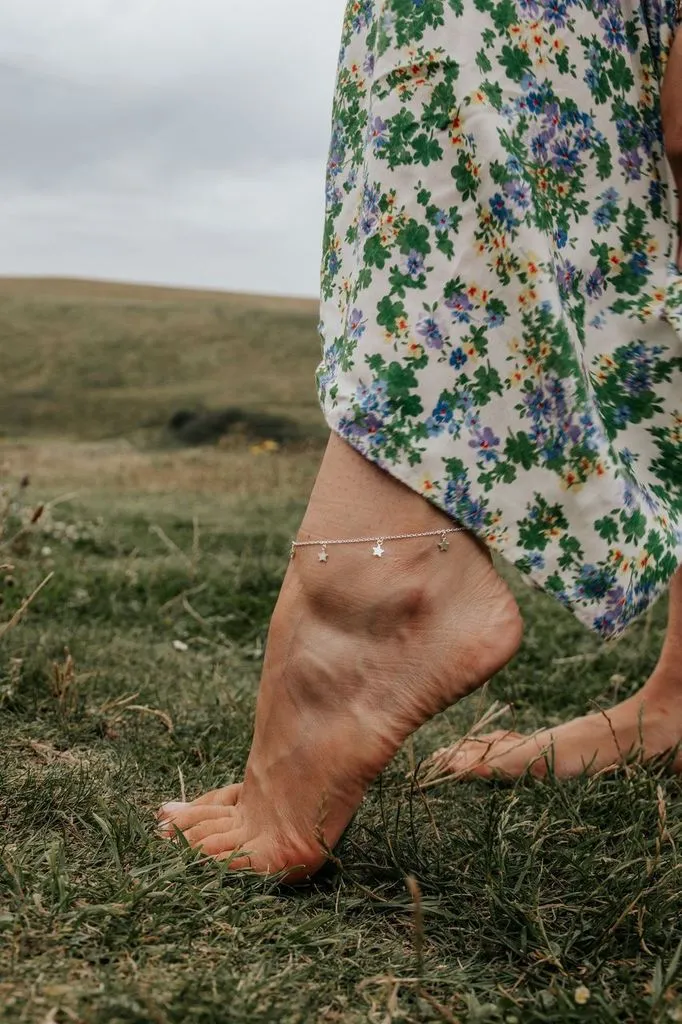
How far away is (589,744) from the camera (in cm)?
202

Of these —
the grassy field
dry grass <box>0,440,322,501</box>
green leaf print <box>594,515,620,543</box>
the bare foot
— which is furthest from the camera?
dry grass <box>0,440,322,501</box>

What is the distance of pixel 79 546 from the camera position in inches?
172

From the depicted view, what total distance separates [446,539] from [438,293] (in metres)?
0.37

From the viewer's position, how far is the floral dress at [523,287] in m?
1.49

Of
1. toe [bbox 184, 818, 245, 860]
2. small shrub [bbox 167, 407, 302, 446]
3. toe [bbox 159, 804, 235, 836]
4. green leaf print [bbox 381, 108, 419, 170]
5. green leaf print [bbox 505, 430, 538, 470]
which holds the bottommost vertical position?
small shrub [bbox 167, 407, 302, 446]

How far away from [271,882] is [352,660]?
1.08 ft

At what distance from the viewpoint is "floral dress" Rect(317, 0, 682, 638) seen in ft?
4.87

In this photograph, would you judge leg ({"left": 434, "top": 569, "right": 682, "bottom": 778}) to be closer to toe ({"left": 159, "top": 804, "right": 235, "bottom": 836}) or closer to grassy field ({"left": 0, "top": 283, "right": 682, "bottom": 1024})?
grassy field ({"left": 0, "top": 283, "right": 682, "bottom": 1024})

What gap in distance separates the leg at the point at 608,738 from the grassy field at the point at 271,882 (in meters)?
0.08

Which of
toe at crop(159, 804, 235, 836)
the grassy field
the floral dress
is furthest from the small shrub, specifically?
toe at crop(159, 804, 235, 836)

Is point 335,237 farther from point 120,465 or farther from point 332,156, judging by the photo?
point 120,465

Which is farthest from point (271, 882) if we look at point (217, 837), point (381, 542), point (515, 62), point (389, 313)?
point (515, 62)

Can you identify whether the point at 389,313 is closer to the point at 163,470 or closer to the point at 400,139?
the point at 400,139

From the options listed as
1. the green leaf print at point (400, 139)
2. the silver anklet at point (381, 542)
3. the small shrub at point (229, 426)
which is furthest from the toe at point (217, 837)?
the small shrub at point (229, 426)
